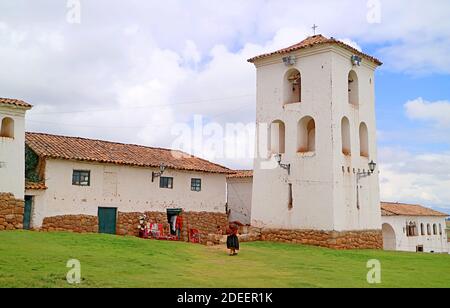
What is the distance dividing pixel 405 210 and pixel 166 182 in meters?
23.4

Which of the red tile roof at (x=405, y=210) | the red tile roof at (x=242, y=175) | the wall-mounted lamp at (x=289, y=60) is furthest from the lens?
the red tile roof at (x=405, y=210)

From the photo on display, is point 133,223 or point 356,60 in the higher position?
point 356,60

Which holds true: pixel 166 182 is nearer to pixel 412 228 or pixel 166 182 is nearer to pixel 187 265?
pixel 187 265

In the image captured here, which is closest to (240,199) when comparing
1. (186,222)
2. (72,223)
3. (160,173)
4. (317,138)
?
(186,222)

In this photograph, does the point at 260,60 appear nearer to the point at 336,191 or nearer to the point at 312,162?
the point at 312,162

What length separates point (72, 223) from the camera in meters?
21.7

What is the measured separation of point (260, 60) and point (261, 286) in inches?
617

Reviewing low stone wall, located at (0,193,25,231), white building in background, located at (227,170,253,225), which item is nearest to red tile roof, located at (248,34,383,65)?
white building in background, located at (227,170,253,225)

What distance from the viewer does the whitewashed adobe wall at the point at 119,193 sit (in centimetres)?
2127


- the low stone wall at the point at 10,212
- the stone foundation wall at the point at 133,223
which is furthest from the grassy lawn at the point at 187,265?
the stone foundation wall at the point at 133,223

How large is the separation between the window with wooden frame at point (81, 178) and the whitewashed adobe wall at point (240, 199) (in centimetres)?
1157

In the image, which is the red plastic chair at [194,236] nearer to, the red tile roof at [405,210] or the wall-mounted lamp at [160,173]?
the wall-mounted lamp at [160,173]
